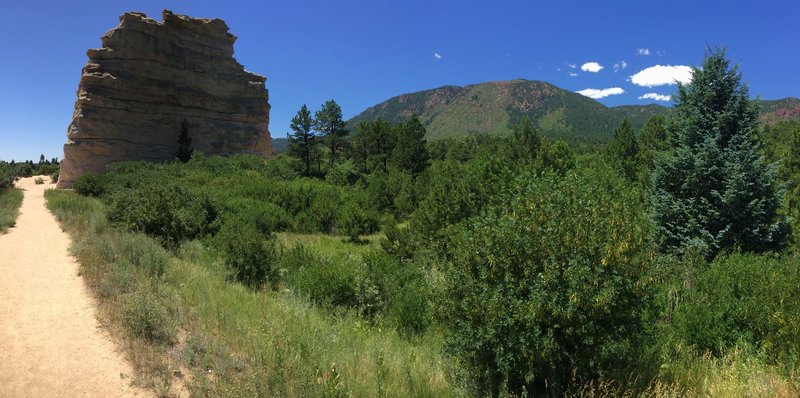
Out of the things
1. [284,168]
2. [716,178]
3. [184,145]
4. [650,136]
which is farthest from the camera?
[284,168]

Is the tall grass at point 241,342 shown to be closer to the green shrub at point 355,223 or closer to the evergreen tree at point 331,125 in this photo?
the green shrub at point 355,223

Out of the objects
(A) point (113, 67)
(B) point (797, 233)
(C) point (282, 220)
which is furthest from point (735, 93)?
(A) point (113, 67)

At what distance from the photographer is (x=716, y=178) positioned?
1116 cm

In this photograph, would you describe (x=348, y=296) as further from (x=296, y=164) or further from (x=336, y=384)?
(x=296, y=164)

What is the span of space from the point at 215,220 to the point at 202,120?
29905 mm

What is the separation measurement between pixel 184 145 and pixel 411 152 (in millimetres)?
22032

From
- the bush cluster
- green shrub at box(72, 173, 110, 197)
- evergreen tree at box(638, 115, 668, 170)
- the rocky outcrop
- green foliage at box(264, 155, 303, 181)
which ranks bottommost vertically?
the bush cluster

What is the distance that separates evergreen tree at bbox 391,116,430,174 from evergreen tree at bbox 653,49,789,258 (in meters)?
29.3

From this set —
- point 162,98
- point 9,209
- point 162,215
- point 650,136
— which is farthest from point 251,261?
point 162,98

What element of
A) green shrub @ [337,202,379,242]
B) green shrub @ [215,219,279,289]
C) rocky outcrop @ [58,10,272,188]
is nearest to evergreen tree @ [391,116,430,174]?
rocky outcrop @ [58,10,272,188]

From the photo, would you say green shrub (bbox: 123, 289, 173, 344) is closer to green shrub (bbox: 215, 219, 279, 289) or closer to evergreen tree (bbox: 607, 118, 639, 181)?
green shrub (bbox: 215, 219, 279, 289)

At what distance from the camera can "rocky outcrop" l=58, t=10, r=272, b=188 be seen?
1351 inches

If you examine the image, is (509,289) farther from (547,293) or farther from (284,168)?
(284,168)

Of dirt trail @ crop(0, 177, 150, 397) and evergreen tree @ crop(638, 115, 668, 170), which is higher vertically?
evergreen tree @ crop(638, 115, 668, 170)
